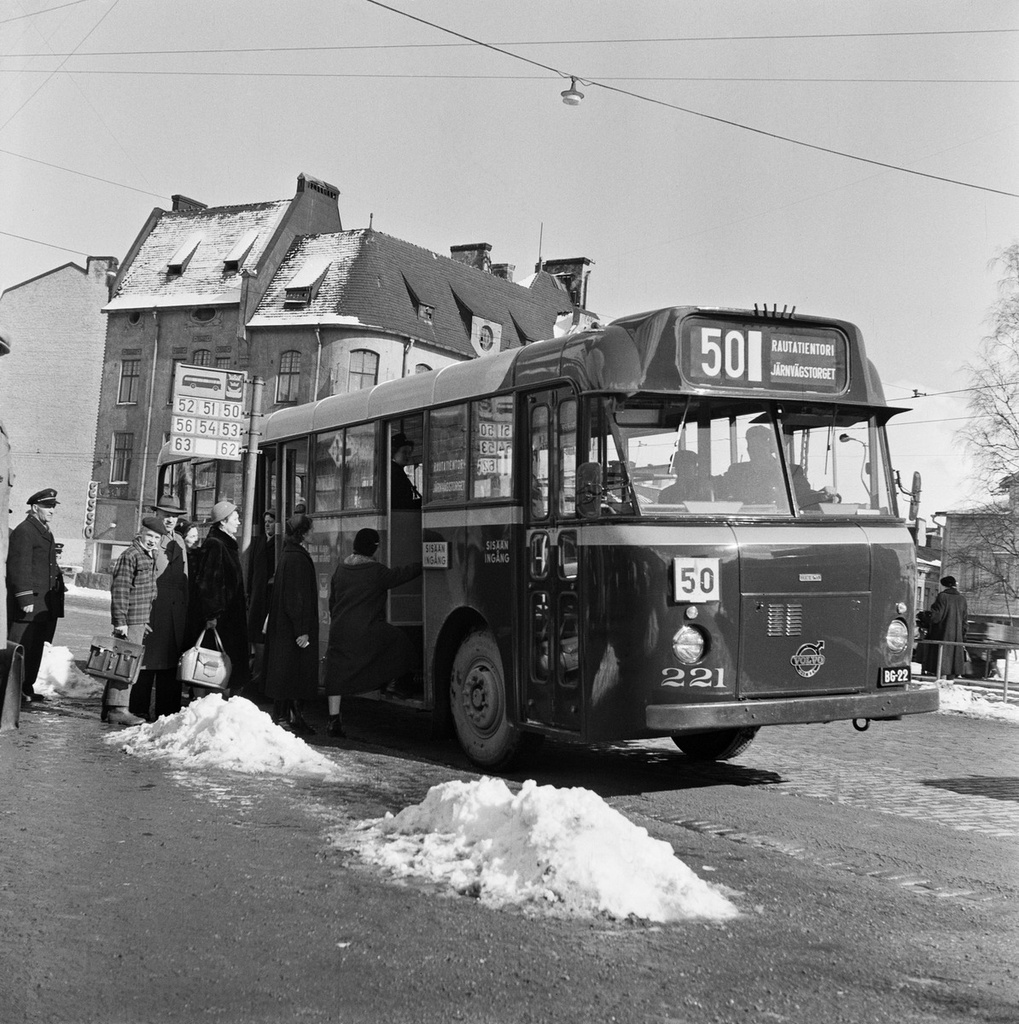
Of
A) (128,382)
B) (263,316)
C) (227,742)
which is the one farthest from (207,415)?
(128,382)

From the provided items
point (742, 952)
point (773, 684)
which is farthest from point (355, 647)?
point (742, 952)

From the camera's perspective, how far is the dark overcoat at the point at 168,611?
1160 cm

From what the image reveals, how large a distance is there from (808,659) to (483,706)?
8.12 feet

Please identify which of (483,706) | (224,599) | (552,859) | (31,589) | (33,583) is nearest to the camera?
(552,859)

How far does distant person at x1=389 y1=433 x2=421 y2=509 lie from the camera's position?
1132 cm

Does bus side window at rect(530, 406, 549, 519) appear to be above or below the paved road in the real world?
above

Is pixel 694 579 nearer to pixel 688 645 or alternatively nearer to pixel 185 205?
pixel 688 645

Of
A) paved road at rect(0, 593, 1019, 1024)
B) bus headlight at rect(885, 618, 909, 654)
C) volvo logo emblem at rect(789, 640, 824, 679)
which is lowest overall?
paved road at rect(0, 593, 1019, 1024)

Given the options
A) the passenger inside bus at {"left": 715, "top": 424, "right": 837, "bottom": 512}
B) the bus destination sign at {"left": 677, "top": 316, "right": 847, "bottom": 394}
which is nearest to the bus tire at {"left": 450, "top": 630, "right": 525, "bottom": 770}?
the passenger inside bus at {"left": 715, "top": 424, "right": 837, "bottom": 512}

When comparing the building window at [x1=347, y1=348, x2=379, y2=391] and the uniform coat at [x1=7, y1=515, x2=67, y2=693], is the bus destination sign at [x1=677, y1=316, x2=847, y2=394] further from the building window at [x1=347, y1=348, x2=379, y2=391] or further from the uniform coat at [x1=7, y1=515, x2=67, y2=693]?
the building window at [x1=347, y1=348, x2=379, y2=391]

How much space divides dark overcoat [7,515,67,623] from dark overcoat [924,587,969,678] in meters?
12.6

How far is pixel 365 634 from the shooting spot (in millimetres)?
10914

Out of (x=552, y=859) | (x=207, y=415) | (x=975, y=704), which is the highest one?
(x=207, y=415)

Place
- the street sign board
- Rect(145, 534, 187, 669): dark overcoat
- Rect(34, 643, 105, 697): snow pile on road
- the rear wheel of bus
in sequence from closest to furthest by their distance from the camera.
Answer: the rear wheel of bus → Rect(145, 534, 187, 669): dark overcoat → Rect(34, 643, 105, 697): snow pile on road → the street sign board
